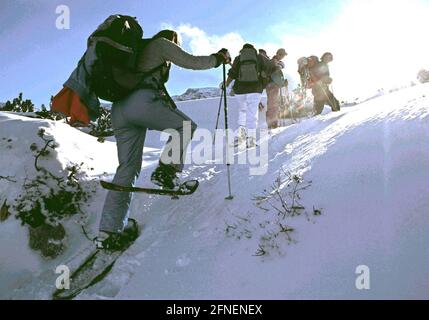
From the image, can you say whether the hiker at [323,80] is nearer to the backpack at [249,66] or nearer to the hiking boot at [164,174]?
the backpack at [249,66]

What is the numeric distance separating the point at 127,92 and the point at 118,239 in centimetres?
173

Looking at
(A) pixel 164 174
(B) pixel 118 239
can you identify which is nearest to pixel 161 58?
(A) pixel 164 174

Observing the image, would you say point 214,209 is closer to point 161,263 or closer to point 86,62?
point 161,263

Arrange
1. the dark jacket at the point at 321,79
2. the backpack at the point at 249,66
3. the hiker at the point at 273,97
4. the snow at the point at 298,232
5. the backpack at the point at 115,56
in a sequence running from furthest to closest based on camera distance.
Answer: the dark jacket at the point at 321,79, the hiker at the point at 273,97, the backpack at the point at 249,66, the backpack at the point at 115,56, the snow at the point at 298,232

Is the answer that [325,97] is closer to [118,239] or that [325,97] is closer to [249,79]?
[249,79]

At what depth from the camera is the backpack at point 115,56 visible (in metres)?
3.84

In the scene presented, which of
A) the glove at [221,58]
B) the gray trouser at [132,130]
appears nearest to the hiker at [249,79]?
the glove at [221,58]

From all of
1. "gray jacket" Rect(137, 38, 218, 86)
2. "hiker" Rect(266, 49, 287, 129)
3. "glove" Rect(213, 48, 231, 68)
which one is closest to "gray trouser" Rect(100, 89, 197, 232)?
"gray jacket" Rect(137, 38, 218, 86)

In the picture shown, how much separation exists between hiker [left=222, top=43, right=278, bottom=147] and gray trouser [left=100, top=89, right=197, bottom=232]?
4.14 meters

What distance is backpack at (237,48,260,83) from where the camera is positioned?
8.56m

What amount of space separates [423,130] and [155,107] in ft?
9.42

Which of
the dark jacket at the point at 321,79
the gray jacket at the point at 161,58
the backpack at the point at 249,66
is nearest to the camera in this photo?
the gray jacket at the point at 161,58

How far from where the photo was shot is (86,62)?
12.9ft

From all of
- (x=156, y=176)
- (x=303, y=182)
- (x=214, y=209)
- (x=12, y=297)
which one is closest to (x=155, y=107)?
(x=156, y=176)
